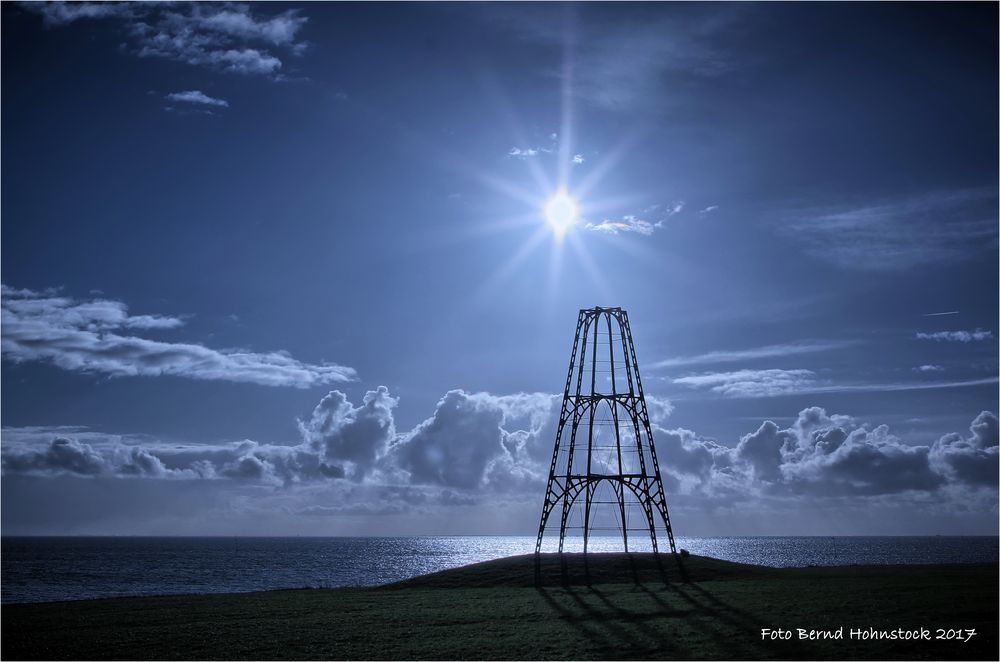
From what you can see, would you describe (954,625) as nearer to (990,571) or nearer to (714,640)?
(714,640)

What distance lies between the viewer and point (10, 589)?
273 feet

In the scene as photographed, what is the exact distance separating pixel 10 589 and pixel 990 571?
304 ft

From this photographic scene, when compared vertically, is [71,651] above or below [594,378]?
below

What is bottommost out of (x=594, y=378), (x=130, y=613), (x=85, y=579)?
(x=85, y=579)

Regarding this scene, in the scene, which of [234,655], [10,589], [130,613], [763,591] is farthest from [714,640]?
[10,589]

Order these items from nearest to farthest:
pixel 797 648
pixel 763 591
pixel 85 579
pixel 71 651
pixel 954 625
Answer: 1. pixel 797 648
2. pixel 954 625
3. pixel 71 651
4. pixel 763 591
5. pixel 85 579

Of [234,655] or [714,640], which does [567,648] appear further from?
[234,655]

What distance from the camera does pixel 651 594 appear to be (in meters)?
35.6

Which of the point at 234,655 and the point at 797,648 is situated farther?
the point at 234,655

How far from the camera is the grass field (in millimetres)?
23609

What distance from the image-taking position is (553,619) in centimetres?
2966

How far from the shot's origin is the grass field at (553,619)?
23.6 meters

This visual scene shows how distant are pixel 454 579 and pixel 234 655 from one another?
70.5 ft

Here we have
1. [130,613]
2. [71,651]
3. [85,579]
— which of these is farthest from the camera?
[85,579]
